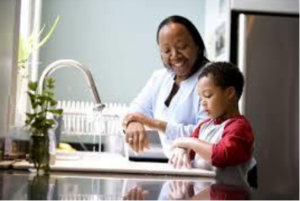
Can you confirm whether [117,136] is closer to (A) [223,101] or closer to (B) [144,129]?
(B) [144,129]

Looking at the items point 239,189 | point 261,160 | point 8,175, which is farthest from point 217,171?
point 261,160

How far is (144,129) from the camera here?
135 centimetres

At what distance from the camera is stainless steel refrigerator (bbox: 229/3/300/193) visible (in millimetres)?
2365

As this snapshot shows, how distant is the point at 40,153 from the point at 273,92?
1.65 m

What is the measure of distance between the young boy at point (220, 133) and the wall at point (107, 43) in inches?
76.4

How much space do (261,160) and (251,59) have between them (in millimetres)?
520

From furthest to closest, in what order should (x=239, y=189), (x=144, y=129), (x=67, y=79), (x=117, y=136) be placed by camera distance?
(x=67, y=79)
(x=117, y=136)
(x=144, y=129)
(x=239, y=189)

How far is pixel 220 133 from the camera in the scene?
119 cm

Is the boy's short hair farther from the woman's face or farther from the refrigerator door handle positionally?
the refrigerator door handle

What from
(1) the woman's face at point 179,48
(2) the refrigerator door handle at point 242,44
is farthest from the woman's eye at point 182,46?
(2) the refrigerator door handle at point 242,44

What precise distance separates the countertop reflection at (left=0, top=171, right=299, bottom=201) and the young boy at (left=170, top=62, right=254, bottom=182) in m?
0.21

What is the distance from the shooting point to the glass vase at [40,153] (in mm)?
996

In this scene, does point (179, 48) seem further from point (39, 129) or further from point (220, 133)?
point (39, 129)

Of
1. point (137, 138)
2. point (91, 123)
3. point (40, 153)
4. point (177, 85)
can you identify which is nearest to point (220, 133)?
point (137, 138)
